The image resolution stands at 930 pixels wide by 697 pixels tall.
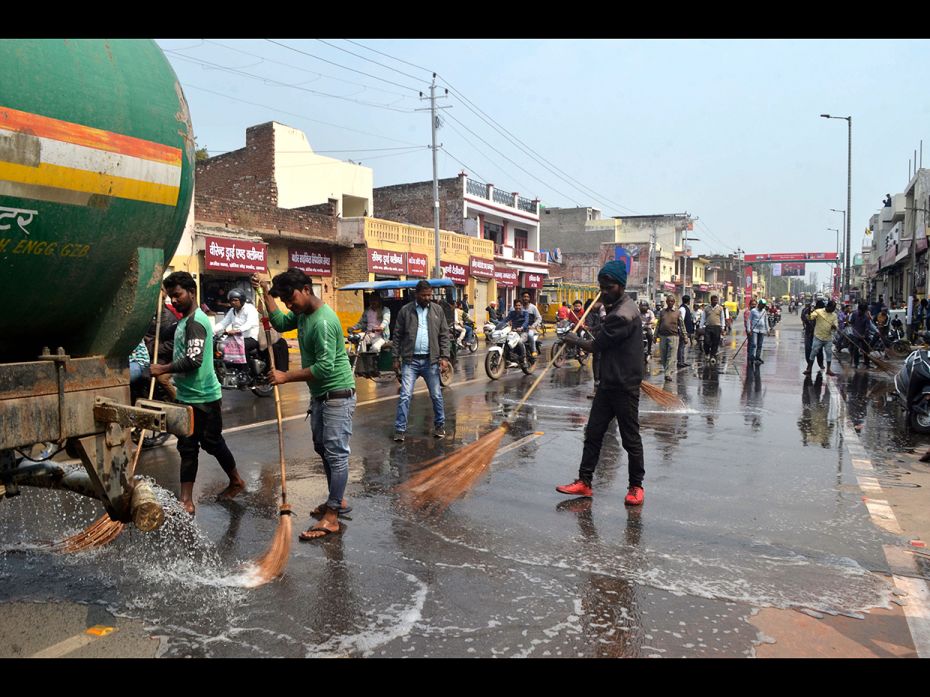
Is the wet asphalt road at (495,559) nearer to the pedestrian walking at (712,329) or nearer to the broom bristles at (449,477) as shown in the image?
the broom bristles at (449,477)

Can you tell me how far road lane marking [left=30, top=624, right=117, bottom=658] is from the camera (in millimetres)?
3047

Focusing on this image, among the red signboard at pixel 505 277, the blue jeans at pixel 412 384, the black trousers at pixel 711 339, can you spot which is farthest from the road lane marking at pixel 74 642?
the red signboard at pixel 505 277

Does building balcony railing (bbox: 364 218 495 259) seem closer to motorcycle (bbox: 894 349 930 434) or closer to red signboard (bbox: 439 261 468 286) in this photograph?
red signboard (bbox: 439 261 468 286)

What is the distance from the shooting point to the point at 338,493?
473 cm

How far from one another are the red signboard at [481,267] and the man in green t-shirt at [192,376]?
2831cm

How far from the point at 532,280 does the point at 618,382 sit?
1407 inches

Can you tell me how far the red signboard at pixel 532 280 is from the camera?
40094 mm

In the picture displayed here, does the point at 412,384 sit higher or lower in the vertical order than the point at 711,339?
lower

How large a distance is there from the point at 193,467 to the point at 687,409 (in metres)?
7.40

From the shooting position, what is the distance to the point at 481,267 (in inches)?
1335

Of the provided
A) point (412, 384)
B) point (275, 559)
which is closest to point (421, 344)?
point (412, 384)

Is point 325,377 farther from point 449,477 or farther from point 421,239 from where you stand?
point 421,239
